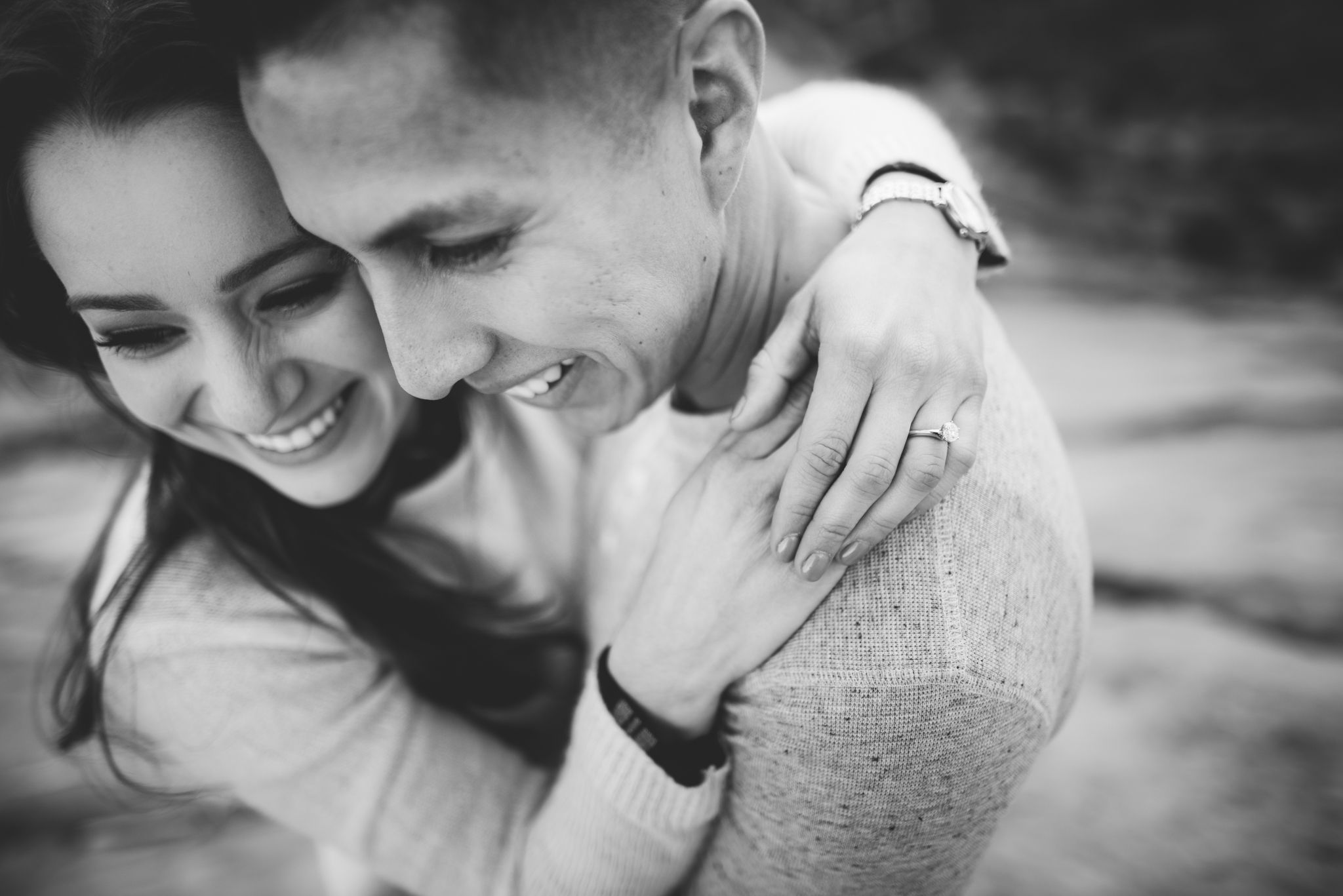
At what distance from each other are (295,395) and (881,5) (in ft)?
21.0

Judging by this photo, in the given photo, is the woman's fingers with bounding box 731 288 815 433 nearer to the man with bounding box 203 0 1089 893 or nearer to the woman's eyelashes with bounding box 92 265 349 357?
the man with bounding box 203 0 1089 893

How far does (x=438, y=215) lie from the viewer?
0.91 metres

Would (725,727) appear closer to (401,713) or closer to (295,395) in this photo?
(401,713)

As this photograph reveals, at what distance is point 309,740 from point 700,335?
977 mm

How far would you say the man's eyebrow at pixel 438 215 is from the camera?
35.4 inches

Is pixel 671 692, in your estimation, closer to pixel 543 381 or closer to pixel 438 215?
pixel 543 381

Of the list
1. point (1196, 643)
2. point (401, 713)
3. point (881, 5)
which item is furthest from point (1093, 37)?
point (401, 713)

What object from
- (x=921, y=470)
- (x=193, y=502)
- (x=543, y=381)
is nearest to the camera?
(x=921, y=470)

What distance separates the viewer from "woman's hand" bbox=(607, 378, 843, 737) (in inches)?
42.0

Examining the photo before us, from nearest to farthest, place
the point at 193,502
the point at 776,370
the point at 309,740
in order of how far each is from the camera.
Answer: the point at 776,370 < the point at 309,740 < the point at 193,502

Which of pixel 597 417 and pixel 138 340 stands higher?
pixel 597 417

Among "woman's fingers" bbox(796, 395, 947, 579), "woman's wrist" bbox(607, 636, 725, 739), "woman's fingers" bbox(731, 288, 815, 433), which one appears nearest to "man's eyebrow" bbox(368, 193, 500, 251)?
"woman's fingers" bbox(731, 288, 815, 433)

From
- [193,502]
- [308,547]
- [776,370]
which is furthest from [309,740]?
[776,370]

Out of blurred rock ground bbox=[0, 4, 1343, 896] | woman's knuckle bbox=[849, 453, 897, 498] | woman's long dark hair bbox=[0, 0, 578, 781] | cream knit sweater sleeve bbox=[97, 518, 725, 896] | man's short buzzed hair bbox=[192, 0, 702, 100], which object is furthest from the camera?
blurred rock ground bbox=[0, 4, 1343, 896]
